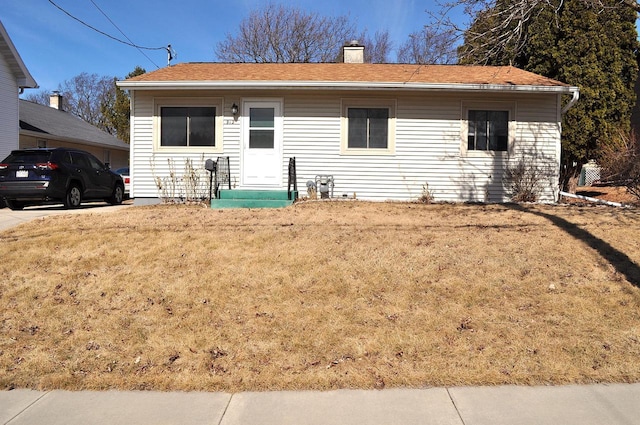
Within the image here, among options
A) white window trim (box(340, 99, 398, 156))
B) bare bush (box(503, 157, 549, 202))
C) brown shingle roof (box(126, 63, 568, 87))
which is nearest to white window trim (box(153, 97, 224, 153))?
brown shingle roof (box(126, 63, 568, 87))

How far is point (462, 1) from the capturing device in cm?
860

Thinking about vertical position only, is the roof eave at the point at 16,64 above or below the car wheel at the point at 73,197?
above

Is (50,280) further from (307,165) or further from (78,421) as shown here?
(307,165)

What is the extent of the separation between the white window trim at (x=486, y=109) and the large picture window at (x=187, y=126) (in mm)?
6372

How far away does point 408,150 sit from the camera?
11.8 meters

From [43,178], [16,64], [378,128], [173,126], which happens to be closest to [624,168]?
[378,128]

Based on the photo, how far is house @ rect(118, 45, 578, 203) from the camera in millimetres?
11734

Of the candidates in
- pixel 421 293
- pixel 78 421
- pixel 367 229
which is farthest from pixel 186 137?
pixel 78 421

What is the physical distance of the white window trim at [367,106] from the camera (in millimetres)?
11719

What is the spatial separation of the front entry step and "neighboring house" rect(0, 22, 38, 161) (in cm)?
1264

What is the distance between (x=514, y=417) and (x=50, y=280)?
5.36m

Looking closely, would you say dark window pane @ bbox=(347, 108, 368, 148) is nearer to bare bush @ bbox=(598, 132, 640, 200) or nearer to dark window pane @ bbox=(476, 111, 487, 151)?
dark window pane @ bbox=(476, 111, 487, 151)

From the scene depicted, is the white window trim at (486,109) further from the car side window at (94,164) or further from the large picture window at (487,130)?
the car side window at (94,164)

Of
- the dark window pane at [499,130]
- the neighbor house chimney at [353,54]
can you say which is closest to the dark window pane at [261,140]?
the neighbor house chimney at [353,54]
